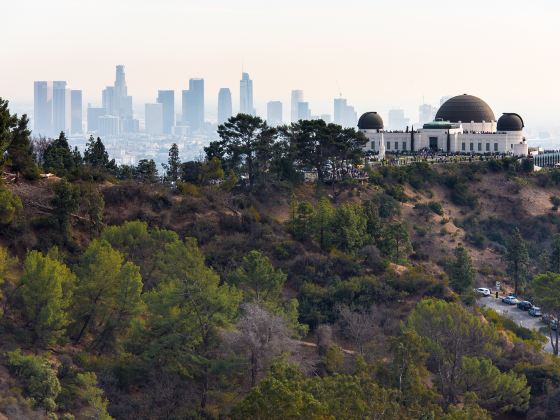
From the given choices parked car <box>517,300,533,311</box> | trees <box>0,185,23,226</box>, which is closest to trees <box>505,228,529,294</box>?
parked car <box>517,300,533,311</box>

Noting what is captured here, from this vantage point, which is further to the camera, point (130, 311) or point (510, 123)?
point (510, 123)

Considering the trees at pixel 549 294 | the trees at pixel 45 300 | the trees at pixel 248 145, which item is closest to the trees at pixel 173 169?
the trees at pixel 248 145

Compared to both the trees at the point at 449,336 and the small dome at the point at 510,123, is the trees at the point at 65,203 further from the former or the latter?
the small dome at the point at 510,123

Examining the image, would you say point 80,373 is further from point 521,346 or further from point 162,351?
point 521,346

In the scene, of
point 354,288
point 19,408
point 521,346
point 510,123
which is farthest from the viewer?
point 510,123

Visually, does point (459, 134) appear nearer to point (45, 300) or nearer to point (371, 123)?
point (371, 123)

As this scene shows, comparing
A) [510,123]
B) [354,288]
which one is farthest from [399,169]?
[354,288]

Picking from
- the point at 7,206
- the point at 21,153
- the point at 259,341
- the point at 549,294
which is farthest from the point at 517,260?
the point at 7,206

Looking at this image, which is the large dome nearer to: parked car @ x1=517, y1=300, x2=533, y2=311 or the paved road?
the paved road
